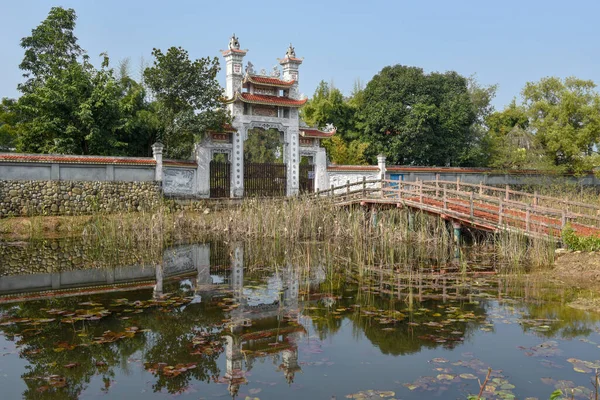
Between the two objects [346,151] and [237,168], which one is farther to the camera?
[346,151]

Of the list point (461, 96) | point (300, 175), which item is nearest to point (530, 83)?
point (461, 96)

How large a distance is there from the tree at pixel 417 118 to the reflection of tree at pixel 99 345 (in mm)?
16966

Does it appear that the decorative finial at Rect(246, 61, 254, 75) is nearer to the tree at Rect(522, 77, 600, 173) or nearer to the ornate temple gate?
the ornate temple gate

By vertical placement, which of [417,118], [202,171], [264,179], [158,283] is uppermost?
[417,118]

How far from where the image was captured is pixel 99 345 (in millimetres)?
5199

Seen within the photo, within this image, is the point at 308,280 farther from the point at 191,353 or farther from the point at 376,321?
the point at 191,353

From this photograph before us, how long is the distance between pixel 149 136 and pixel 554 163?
56.0 feet

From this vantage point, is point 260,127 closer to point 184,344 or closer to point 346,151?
point 346,151

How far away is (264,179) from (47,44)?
10.4 metres

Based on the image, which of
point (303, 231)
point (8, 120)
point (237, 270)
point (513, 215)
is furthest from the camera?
point (8, 120)

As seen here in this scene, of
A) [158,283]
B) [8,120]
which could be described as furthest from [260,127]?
[158,283]

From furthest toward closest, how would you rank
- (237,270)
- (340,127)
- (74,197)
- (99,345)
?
(340,127) < (74,197) < (237,270) < (99,345)

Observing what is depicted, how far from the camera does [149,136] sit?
19266 millimetres

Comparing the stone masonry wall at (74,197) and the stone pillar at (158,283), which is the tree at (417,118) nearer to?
the stone masonry wall at (74,197)
